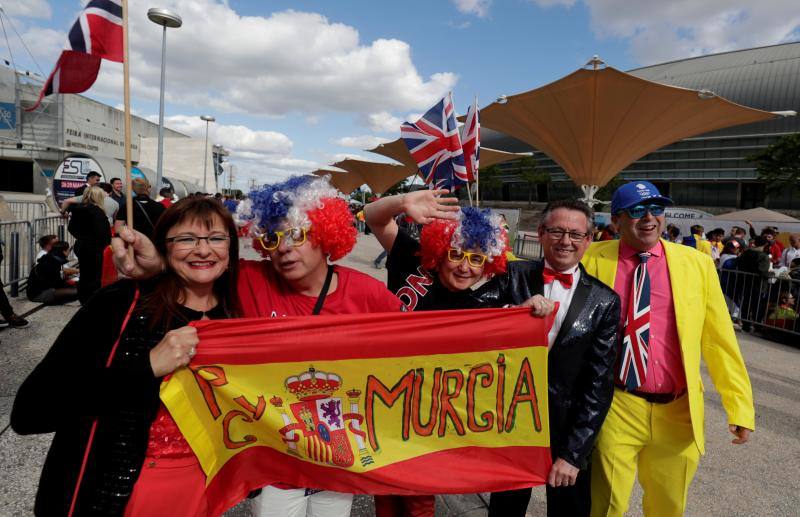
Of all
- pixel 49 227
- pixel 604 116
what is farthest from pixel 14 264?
pixel 604 116

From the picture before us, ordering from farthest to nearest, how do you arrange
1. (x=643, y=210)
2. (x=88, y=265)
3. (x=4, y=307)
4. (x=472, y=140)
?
(x=88, y=265), (x=4, y=307), (x=472, y=140), (x=643, y=210)

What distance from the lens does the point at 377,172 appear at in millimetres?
39875

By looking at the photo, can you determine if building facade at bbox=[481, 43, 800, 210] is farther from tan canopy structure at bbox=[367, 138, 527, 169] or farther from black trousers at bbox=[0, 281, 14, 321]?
black trousers at bbox=[0, 281, 14, 321]

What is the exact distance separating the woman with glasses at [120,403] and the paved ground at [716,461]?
1.57m

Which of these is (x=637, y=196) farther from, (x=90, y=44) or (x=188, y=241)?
(x=90, y=44)

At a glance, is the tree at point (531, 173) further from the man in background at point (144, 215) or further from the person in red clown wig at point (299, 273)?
the person in red clown wig at point (299, 273)

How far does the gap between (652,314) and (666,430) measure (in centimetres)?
58

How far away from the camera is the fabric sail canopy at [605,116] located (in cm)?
1307

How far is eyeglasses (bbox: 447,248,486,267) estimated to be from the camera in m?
2.38

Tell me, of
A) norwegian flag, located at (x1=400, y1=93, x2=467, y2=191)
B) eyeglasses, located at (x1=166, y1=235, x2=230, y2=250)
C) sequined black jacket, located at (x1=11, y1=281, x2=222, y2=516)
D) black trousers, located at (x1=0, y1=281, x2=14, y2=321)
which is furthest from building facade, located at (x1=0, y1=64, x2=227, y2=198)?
sequined black jacket, located at (x1=11, y1=281, x2=222, y2=516)

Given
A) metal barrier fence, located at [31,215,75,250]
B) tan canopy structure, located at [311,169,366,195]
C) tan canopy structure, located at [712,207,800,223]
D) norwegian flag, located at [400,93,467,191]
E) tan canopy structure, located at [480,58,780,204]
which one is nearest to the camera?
norwegian flag, located at [400,93,467,191]

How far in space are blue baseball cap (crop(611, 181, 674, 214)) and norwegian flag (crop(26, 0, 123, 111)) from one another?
2658 millimetres

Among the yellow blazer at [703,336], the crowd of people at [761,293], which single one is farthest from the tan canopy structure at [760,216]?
the yellow blazer at [703,336]

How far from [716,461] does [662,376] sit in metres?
2.40
